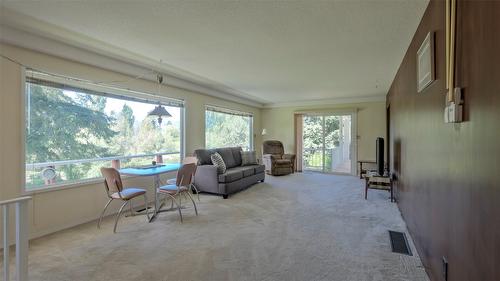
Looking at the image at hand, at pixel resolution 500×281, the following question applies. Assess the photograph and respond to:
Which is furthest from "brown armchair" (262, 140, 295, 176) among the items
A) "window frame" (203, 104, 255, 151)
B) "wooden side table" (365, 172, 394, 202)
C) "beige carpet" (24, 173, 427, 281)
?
"beige carpet" (24, 173, 427, 281)

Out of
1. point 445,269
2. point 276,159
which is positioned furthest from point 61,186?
point 276,159

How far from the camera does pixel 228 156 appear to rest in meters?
6.01

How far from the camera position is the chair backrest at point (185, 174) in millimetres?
3653

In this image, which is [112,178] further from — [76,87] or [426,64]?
[426,64]

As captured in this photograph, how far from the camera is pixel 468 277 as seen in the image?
4.45 feet

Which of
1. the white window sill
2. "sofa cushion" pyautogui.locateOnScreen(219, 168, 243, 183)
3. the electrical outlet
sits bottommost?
the electrical outlet

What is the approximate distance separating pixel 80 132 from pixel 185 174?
5.17 feet

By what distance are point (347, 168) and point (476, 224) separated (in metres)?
7.06

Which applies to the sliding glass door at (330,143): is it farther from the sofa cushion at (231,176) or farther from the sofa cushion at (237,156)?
the sofa cushion at (231,176)

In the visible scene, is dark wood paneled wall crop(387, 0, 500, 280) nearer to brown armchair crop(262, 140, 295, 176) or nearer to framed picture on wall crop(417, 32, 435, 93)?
framed picture on wall crop(417, 32, 435, 93)

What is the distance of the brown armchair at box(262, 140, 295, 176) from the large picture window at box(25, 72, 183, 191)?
11.3 ft

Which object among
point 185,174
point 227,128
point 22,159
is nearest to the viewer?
point 22,159

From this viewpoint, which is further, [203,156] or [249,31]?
[203,156]

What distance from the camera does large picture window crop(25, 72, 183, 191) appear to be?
310 centimetres
